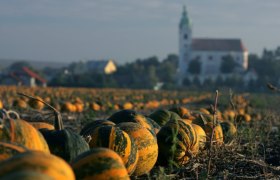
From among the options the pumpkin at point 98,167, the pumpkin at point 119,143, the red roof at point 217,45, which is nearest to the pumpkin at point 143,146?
the pumpkin at point 119,143

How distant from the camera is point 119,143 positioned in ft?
15.2

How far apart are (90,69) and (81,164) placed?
128560mm

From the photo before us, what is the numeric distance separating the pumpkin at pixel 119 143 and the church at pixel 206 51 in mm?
103073

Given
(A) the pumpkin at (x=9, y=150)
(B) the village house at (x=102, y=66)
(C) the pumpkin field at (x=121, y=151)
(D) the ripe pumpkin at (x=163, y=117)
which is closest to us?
(C) the pumpkin field at (x=121, y=151)

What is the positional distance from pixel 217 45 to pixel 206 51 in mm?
4050

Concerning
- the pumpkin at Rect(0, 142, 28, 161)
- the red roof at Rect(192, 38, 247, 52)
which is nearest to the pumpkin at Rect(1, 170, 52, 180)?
the pumpkin at Rect(0, 142, 28, 161)

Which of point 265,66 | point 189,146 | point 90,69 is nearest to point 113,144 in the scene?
point 189,146

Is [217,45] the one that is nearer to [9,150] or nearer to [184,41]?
[184,41]

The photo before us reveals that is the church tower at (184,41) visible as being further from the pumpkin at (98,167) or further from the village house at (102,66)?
the pumpkin at (98,167)

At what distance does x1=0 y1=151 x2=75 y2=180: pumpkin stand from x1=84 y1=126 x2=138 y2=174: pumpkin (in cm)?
180

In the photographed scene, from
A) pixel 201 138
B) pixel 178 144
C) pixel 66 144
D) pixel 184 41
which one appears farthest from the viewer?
pixel 184 41

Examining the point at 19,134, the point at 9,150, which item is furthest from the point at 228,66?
the point at 9,150

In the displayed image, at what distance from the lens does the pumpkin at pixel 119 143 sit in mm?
4582

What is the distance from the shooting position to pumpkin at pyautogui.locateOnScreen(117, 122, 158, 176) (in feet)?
16.4
